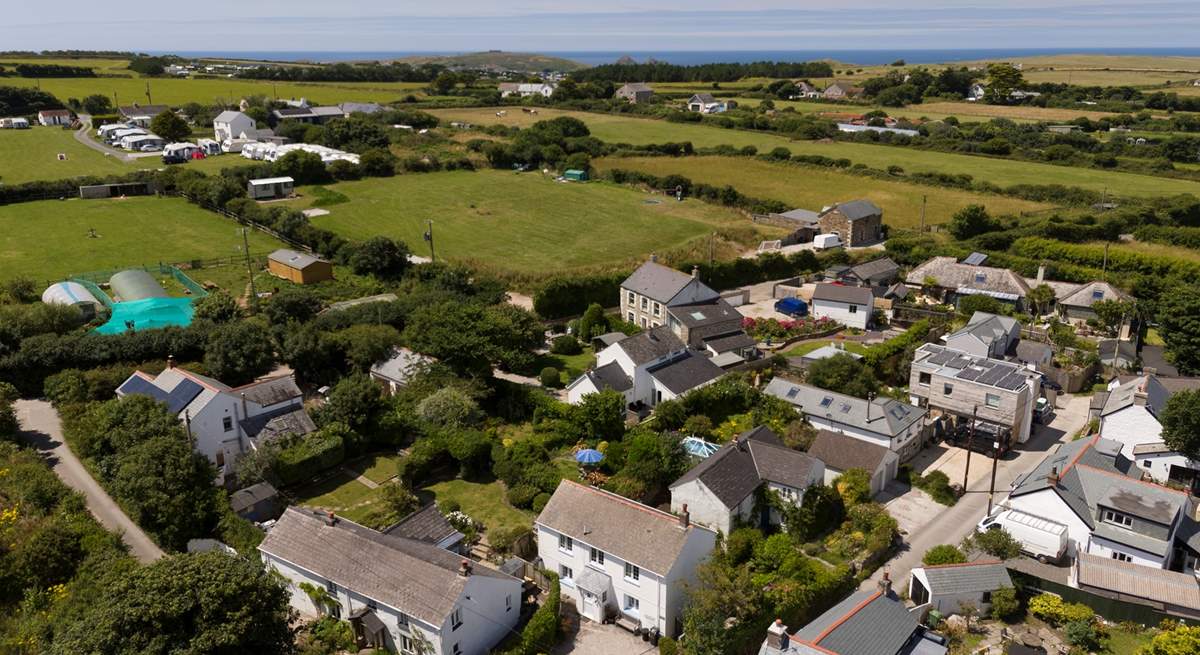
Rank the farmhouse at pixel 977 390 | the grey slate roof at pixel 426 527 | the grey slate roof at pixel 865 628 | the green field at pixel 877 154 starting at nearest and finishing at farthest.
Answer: the grey slate roof at pixel 865 628
the grey slate roof at pixel 426 527
the farmhouse at pixel 977 390
the green field at pixel 877 154

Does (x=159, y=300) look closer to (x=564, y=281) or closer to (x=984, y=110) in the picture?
(x=564, y=281)

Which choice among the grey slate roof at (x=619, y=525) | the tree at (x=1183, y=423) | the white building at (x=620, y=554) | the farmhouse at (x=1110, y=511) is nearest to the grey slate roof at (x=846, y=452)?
the farmhouse at (x=1110, y=511)

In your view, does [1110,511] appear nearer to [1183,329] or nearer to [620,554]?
[620,554]

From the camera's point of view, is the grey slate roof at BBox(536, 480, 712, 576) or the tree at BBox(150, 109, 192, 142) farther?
the tree at BBox(150, 109, 192, 142)

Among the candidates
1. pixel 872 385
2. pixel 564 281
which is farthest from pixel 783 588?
pixel 564 281

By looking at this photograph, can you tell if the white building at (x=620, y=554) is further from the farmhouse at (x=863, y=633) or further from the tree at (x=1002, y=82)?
the tree at (x=1002, y=82)

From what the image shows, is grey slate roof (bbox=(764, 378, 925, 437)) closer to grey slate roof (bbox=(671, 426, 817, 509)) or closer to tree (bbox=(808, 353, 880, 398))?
tree (bbox=(808, 353, 880, 398))

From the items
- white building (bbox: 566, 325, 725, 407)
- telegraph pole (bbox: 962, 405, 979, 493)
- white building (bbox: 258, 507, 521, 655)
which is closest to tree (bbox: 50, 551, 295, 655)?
white building (bbox: 258, 507, 521, 655)
